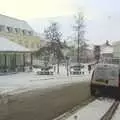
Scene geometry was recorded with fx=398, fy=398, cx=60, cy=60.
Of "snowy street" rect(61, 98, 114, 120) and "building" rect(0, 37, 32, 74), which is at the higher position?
"building" rect(0, 37, 32, 74)

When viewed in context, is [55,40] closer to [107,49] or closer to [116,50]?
[116,50]

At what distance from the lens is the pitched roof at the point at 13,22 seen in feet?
276

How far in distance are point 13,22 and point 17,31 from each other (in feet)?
7.20

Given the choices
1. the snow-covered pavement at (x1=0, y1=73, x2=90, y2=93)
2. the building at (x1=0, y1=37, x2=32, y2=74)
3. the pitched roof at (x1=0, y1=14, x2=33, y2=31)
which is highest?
the pitched roof at (x1=0, y1=14, x2=33, y2=31)

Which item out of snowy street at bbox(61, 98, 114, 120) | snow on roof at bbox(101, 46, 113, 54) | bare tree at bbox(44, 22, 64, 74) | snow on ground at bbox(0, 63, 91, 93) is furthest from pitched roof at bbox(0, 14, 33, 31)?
snowy street at bbox(61, 98, 114, 120)

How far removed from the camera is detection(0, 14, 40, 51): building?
277ft

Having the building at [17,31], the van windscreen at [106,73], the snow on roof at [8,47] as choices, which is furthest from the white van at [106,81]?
the building at [17,31]

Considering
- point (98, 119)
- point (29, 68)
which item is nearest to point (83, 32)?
point (29, 68)

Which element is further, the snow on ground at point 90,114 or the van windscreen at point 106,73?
the van windscreen at point 106,73

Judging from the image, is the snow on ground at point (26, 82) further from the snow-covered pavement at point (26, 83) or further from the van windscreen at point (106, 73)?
the van windscreen at point (106, 73)

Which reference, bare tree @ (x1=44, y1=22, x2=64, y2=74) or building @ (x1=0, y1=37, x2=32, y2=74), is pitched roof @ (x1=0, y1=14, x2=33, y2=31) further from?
building @ (x1=0, y1=37, x2=32, y2=74)

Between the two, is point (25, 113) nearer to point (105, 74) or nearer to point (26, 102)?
point (26, 102)

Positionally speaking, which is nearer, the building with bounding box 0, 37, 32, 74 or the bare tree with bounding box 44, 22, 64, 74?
the building with bounding box 0, 37, 32, 74

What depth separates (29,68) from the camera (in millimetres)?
54219
